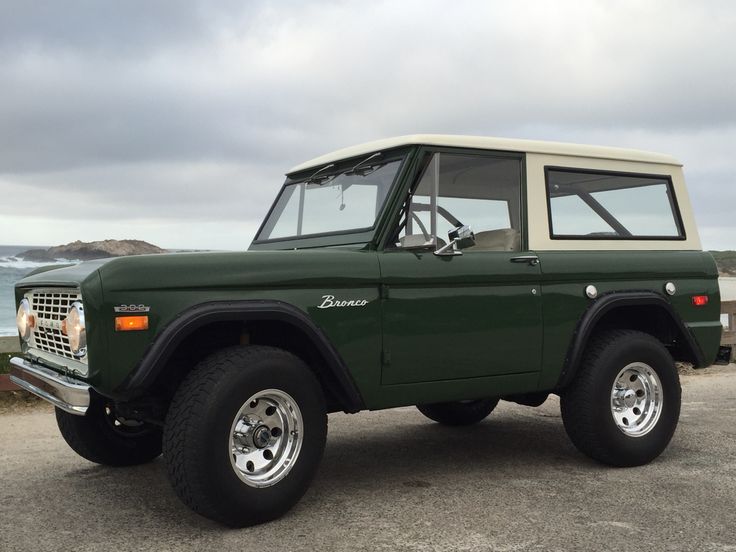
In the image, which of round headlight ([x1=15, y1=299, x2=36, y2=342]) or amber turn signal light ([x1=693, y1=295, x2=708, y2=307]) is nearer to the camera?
round headlight ([x1=15, y1=299, x2=36, y2=342])

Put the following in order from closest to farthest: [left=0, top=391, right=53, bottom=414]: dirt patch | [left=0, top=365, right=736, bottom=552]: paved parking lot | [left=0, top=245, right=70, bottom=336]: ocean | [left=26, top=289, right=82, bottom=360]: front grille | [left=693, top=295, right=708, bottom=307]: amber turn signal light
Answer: [left=0, top=365, right=736, bottom=552]: paved parking lot, [left=26, top=289, right=82, bottom=360]: front grille, [left=693, top=295, right=708, bottom=307]: amber turn signal light, [left=0, top=391, right=53, bottom=414]: dirt patch, [left=0, top=245, right=70, bottom=336]: ocean

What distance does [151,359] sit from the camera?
3602 mm

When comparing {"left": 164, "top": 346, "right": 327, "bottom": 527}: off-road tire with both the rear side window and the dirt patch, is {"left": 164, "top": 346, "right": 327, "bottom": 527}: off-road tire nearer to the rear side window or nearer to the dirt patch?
the rear side window

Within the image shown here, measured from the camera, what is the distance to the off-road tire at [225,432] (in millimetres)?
3645

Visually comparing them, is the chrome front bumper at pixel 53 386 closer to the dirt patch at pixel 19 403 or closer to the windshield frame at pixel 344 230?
the windshield frame at pixel 344 230

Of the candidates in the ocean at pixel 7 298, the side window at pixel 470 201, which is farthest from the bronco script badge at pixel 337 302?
the ocean at pixel 7 298

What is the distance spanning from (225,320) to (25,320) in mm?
1479

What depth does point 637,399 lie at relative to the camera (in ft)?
17.5

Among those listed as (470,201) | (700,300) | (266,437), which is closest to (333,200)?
(470,201)

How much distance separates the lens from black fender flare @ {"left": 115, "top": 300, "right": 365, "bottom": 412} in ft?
11.9

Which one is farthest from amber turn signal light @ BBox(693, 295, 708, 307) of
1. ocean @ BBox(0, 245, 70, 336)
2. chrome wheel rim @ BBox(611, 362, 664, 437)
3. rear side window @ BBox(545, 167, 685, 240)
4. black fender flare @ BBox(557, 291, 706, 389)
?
ocean @ BBox(0, 245, 70, 336)

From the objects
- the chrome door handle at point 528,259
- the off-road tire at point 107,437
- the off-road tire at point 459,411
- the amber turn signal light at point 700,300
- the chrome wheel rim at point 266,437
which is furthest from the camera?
the off-road tire at point 459,411

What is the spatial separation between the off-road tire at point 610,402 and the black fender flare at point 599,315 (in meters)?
0.11

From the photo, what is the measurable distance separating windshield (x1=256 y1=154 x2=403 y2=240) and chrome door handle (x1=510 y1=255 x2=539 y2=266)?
0.93 meters
